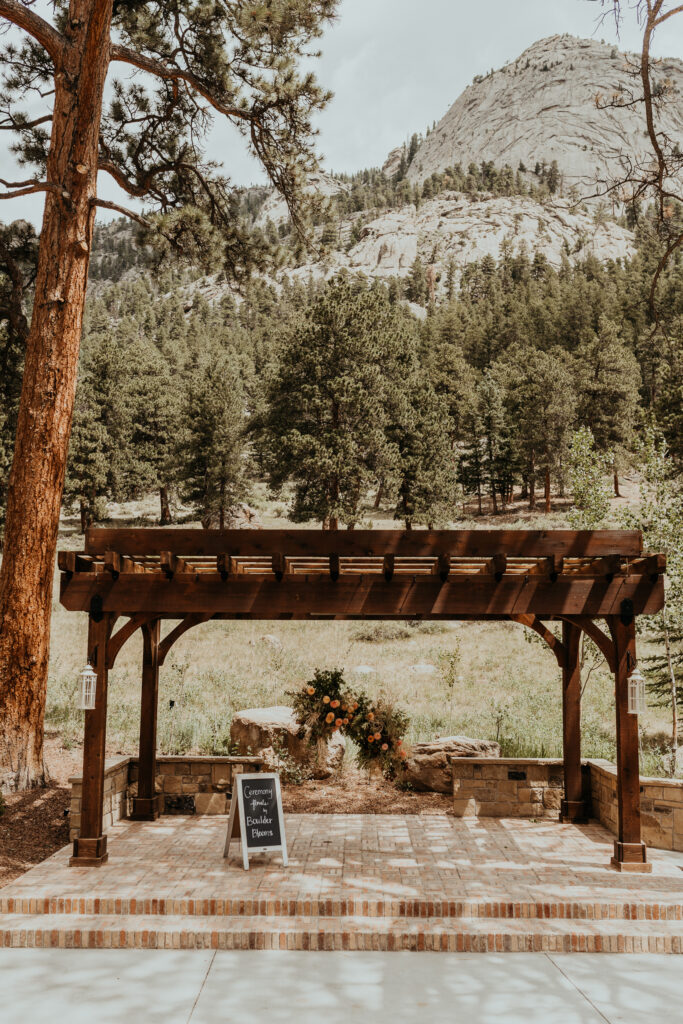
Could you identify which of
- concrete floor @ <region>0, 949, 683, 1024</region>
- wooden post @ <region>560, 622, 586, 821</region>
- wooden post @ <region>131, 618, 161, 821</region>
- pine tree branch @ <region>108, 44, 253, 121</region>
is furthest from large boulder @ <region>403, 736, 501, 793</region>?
pine tree branch @ <region>108, 44, 253, 121</region>

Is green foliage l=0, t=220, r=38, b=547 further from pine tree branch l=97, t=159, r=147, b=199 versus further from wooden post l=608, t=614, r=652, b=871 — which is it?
wooden post l=608, t=614, r=652, b=871

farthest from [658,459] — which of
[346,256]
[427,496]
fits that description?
[346,256]

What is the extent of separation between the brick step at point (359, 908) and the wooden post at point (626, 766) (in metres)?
0.68

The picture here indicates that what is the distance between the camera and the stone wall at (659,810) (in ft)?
22.1

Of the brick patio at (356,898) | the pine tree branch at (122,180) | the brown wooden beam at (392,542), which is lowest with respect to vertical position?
the brick patio at (356,898)

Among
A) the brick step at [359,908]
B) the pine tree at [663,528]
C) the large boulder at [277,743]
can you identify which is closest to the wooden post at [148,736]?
the large boulder at [277,743]

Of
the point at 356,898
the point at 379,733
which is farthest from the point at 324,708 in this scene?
the point at 356,898

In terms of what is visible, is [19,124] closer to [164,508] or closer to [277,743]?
[277,743]

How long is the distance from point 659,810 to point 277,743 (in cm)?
412

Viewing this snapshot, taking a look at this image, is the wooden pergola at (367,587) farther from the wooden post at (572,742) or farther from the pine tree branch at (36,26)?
the pine tree branch at (36,26)

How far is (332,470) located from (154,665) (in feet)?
50.5

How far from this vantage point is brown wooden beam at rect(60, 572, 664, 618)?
578cm

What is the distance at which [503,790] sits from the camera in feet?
24.7

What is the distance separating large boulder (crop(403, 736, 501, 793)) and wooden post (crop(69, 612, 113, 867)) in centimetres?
376
